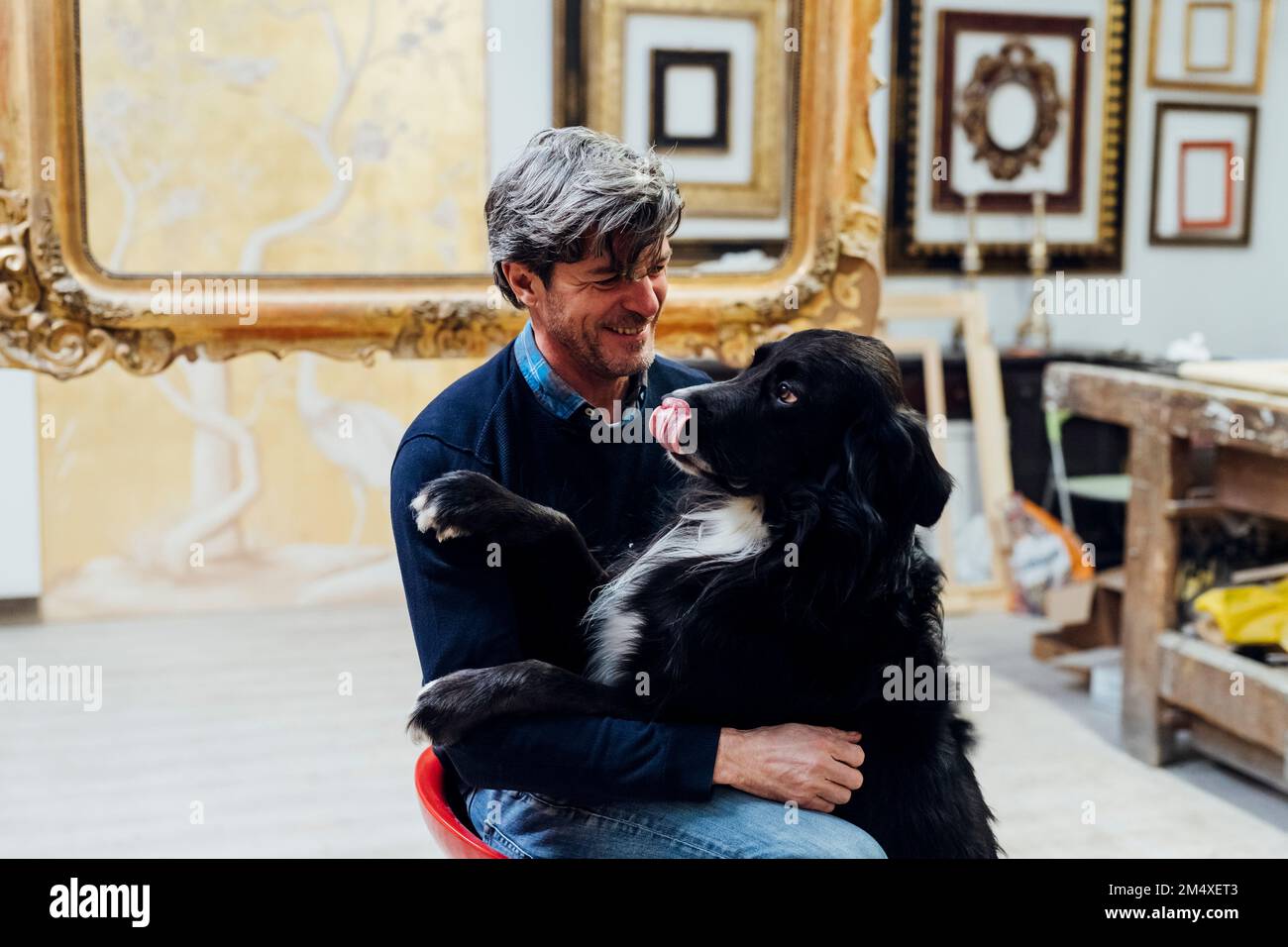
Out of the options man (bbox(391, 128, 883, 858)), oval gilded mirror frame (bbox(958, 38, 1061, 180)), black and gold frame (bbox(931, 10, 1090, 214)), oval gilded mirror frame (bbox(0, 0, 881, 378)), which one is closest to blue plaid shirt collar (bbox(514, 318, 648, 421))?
man (bbox(391, 128, 883, 858))

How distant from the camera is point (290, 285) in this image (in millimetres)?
2182

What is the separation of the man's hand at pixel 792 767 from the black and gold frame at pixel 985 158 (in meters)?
3.57

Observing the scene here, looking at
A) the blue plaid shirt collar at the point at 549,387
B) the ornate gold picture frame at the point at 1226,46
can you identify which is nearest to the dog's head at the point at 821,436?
the blue plaid shirt collar at the point at 549,387

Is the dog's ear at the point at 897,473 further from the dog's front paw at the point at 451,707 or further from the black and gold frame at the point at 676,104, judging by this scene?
the black and gold frame at the point at 676,104

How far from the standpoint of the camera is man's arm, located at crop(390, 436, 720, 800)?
129cm

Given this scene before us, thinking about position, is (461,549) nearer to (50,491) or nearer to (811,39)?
(811,39)

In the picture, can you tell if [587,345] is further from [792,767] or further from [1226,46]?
[1226,46]

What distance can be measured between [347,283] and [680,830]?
1.28 metres

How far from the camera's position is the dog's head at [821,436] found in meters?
1.29

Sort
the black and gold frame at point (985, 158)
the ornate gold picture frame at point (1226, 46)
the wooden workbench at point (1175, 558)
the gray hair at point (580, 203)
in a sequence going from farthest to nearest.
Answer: the ornate gold picture frame at point (1226, 46) → the black and gold frame at point (985, 158) → the wooden workbench at point (1175, 558) → the gray hair at point (580, 203)

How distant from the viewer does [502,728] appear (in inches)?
50.8

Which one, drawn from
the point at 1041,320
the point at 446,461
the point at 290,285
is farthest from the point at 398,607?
the point at 446,461

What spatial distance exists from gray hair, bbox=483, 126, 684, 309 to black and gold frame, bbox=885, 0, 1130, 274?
11.4 ft
